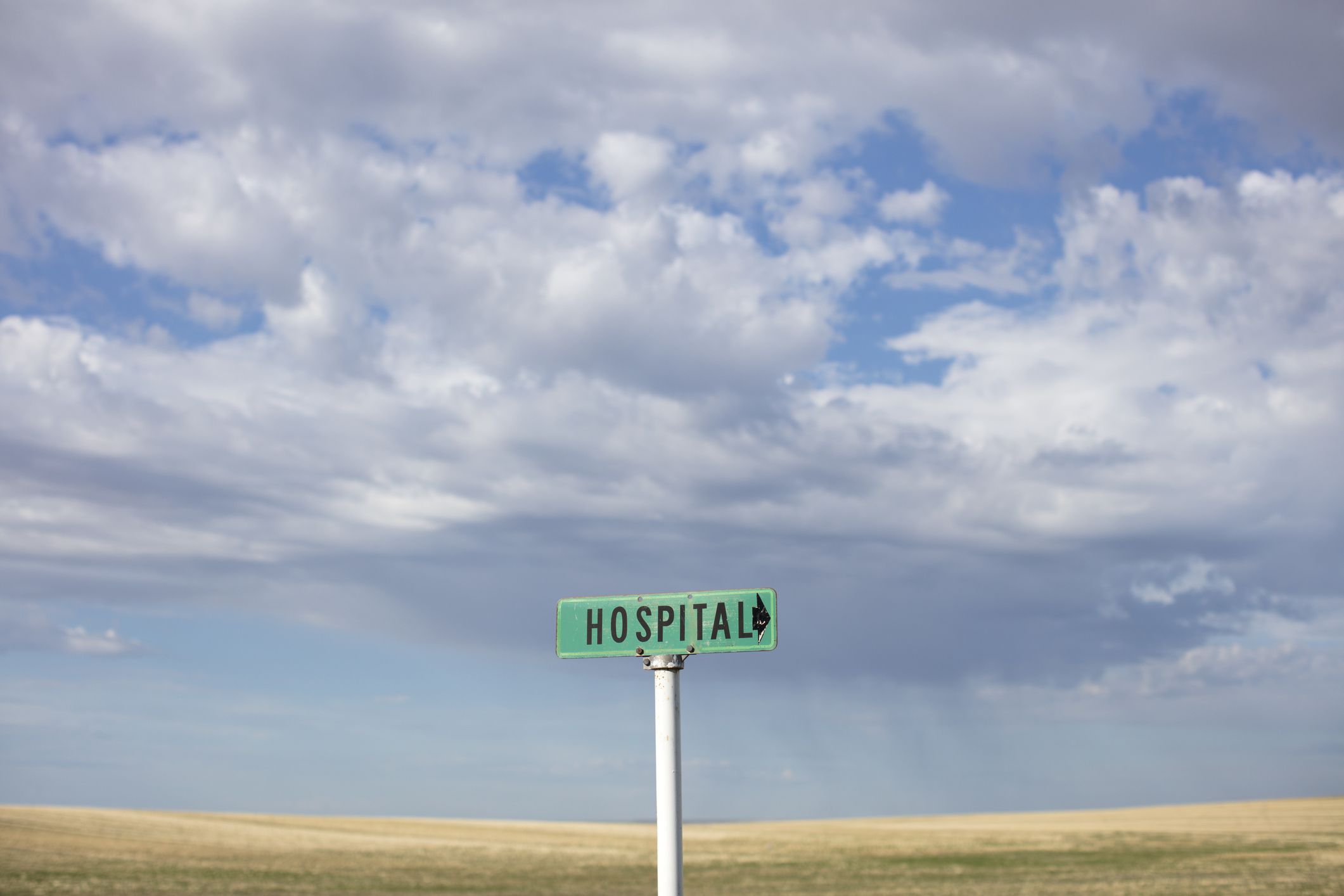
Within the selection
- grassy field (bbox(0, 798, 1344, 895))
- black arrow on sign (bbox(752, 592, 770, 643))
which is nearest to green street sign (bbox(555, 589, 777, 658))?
black arrow on sign (bbox(752, 592, 770, 643))

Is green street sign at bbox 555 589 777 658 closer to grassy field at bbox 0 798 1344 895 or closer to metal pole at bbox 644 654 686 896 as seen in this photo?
metal pole at bbox 644 654 686 896

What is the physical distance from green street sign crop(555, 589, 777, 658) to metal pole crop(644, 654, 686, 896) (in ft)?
0.35

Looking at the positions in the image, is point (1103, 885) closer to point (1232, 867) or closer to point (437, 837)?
point (1232, 867)

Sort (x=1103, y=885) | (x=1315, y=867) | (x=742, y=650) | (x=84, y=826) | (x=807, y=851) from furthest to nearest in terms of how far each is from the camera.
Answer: (x=84, y=826) → (x=807, y=851) → (x=1315, y=867) → (x=1103, y=885) → (x=742, y=650)

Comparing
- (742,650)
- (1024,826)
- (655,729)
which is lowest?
(1024,826)

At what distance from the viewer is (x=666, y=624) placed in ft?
20.1

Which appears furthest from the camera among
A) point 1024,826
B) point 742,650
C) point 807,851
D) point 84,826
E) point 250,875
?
point 1024,826

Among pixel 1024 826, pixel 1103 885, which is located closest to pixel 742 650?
pixel 1103 885

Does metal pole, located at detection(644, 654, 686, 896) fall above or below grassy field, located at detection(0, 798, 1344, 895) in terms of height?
above

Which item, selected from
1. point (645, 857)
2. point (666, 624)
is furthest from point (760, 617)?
point (645, 857)

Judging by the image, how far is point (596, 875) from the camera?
44.2 meters

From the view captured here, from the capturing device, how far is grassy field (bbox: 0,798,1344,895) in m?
37.1

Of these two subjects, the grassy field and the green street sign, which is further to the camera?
the grassy field

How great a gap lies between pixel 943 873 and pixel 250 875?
25.7 meters
